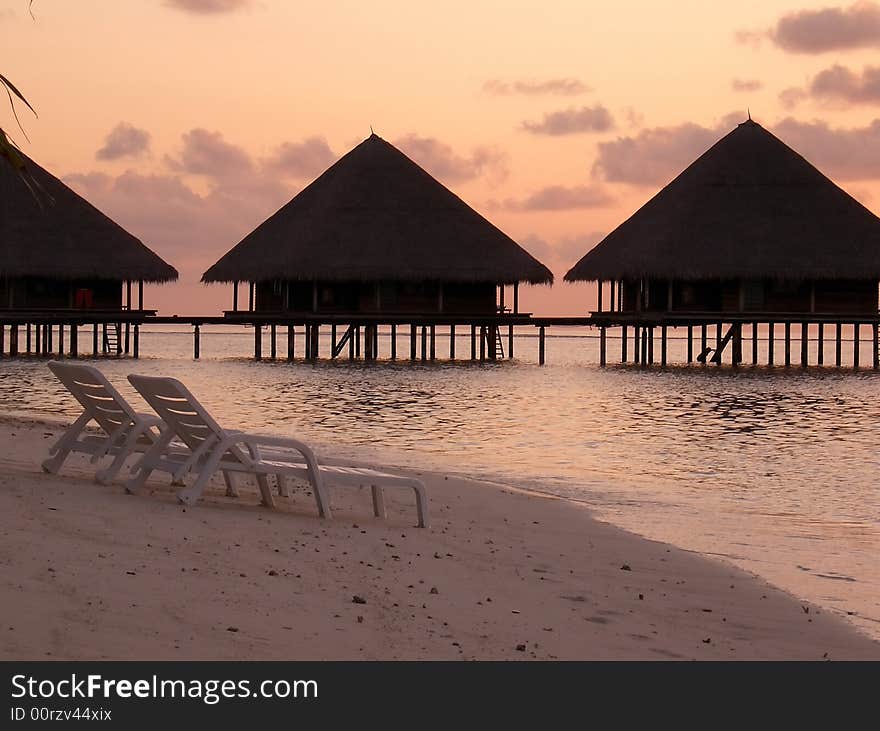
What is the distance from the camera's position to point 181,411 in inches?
307

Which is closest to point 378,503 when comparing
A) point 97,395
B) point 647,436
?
point 97,395

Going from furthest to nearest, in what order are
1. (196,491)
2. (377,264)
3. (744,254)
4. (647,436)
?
1. (377,264)
2. (744,254)
3. (647,436)
4. (196,491)

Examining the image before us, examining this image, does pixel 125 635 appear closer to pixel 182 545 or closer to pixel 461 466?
pixel 182 545

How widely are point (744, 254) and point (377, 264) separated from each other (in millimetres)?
10388

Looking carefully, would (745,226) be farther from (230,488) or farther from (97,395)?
(97,395)

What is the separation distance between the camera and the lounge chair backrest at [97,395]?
8.13 m

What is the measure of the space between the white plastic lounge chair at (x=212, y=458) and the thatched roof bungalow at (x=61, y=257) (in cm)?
3557

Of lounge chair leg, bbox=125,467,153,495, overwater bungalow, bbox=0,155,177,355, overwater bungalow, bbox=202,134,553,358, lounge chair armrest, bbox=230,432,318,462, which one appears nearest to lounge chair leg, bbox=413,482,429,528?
lounge chair armrest, bbox=230,432,318,462

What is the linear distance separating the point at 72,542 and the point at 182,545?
479 mm

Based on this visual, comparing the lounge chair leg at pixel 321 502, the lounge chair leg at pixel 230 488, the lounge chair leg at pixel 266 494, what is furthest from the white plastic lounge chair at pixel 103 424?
the lounge chair leg at pixel 321 502

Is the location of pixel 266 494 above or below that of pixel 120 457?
below

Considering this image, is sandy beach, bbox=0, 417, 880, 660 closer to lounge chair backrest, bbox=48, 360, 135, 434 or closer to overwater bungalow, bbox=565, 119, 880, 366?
lounge chair backrest, bbox=48, 360, 135, 434

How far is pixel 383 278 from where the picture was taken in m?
41.5
